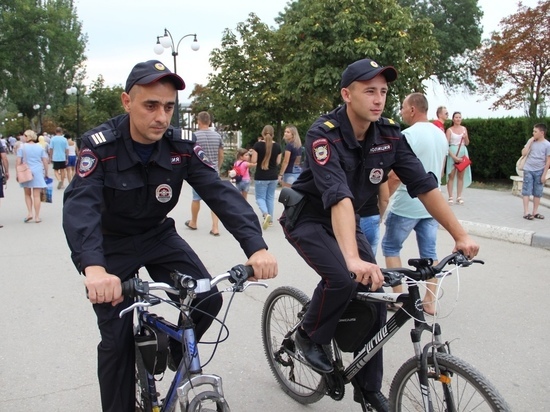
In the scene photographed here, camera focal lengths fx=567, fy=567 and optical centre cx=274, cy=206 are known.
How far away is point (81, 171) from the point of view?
2.55 m

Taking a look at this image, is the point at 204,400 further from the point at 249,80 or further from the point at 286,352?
the point at 249,80

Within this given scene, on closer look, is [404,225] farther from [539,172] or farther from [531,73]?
[531,73]

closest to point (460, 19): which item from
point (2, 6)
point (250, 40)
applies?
point (250, 40)

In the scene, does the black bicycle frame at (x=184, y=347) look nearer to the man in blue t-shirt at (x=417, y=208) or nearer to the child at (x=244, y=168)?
the man in blue t-shirt at (x=417, y=208)

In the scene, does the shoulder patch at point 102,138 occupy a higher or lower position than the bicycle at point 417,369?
higher

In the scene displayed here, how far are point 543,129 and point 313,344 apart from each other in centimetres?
837

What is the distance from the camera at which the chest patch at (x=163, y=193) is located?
9.00 feet

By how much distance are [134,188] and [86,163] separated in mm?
244

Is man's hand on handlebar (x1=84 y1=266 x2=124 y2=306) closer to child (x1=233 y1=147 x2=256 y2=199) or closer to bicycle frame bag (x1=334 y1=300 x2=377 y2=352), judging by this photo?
bicycle frame bag (x1=334 y1=300 x2=377 y2=352)

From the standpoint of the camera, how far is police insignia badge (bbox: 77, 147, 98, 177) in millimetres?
2553

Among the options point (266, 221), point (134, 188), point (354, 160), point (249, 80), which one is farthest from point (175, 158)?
point (249, 80)

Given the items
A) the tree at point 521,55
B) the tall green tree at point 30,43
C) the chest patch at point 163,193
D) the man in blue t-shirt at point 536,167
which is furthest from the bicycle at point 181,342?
the tall green tree at point 30,43

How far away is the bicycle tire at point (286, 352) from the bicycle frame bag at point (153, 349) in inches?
45.9

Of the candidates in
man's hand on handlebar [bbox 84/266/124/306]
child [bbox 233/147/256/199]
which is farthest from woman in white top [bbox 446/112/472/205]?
man's hand on handlebar [bbox 84/266/124/306]
